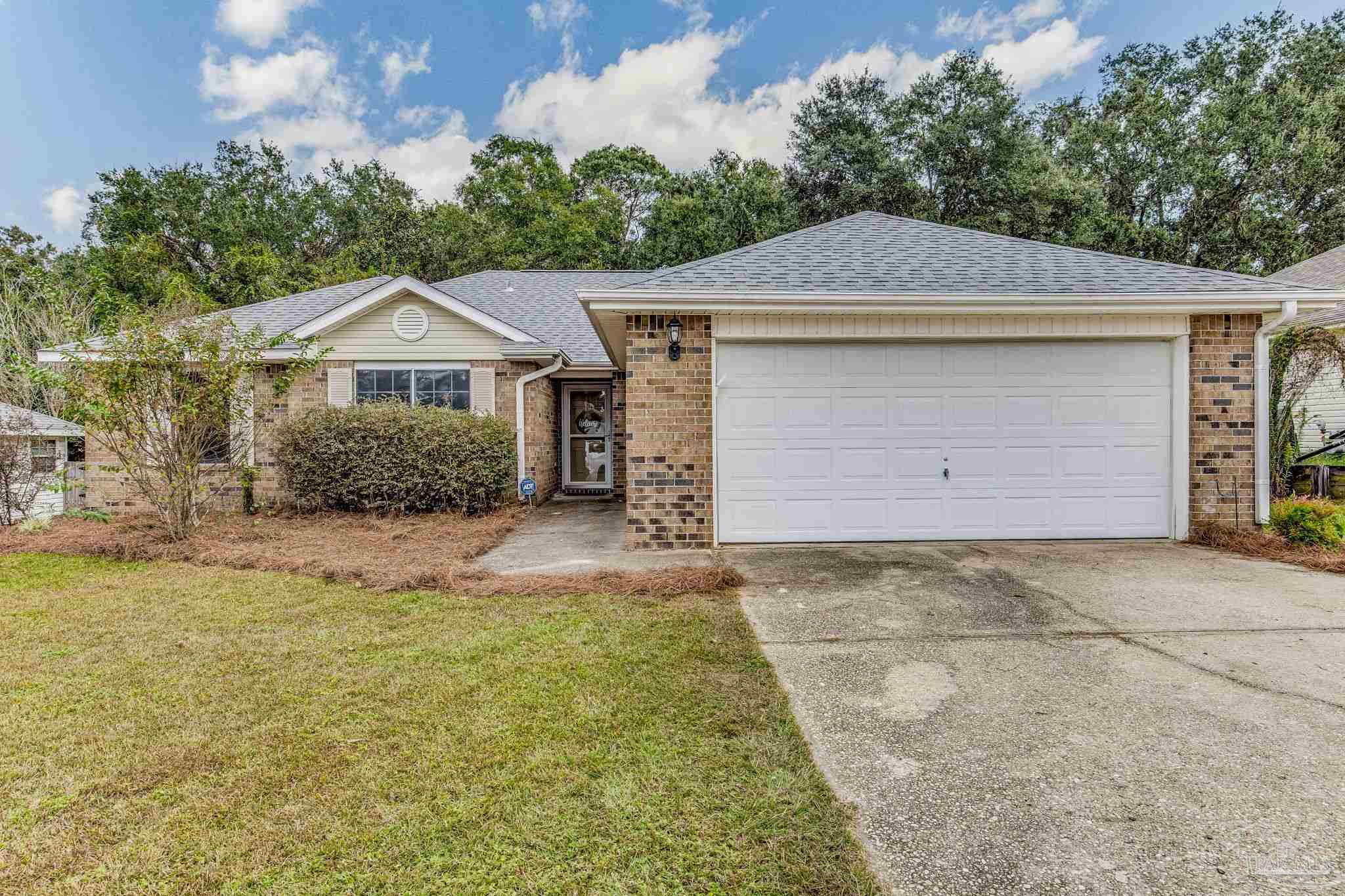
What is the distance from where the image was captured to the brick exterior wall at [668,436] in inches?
264

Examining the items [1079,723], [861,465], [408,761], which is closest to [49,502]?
Answer: [408,761]

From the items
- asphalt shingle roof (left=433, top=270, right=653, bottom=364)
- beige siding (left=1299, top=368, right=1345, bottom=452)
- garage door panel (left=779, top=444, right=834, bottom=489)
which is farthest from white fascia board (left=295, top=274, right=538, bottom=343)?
beige siding (left=1299, top=368, right=1345, bottom=452)

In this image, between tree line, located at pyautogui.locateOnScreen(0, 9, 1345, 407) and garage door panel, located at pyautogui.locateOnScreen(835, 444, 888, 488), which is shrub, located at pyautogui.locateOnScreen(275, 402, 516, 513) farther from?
tree line, located at pyautogui.locateOnScreen(0, 9, 1345, 407)

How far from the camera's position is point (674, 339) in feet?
21.7

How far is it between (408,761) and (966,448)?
248 inches

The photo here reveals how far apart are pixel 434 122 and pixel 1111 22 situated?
24004mm

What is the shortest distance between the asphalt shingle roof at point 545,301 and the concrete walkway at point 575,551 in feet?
11.2

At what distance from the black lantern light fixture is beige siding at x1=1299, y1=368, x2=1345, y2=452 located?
1231 centimetres

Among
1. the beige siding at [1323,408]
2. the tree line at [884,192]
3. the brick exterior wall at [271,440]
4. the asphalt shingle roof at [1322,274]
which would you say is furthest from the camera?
the tree line at [884,192]

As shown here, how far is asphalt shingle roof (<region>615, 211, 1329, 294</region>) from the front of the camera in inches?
263

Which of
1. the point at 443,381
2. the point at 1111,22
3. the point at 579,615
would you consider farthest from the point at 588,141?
the point at 579,615

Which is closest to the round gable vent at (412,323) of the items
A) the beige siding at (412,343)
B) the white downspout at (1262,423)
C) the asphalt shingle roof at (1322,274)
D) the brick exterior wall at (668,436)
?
the beige siding at (412,343)

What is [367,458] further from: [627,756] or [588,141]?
[588,141]

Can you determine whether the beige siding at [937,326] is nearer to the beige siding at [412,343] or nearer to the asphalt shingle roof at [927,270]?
the asphalt shingle roof at [927,270]
